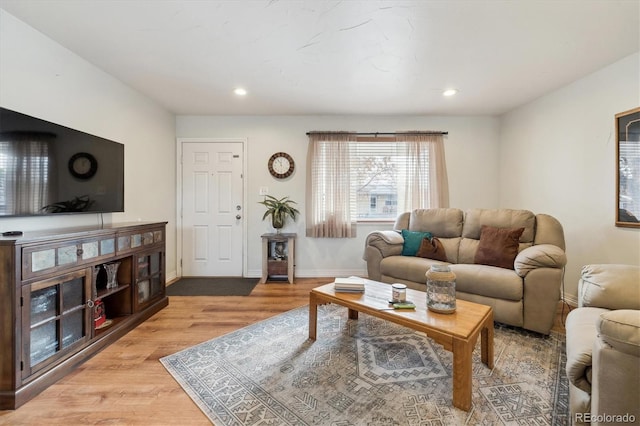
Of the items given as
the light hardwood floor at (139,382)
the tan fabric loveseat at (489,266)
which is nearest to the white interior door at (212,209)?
the light hardwood floor at (139,382)

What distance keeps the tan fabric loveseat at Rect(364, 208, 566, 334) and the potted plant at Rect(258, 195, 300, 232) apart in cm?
122

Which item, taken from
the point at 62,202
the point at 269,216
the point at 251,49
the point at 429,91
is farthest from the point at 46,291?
the point at 429,91

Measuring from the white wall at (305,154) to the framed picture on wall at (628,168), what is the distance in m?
1.47

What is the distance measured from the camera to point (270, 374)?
1.57m

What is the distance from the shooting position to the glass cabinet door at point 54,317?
1.41m

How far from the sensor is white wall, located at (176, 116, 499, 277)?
12.0 feet

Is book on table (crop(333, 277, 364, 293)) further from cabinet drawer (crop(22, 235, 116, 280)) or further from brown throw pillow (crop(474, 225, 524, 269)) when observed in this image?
cabinet drawer (crop(22, 235, 116, 280))

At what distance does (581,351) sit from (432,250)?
1.79 m

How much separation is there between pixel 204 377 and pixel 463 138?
13.2ft

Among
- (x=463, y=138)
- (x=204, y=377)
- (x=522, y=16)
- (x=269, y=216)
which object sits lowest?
(x=204, y=377)

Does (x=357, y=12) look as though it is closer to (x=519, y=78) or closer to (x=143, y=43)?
(x=143, y=43)

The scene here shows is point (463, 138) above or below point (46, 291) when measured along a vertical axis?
above

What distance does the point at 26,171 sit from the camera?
1.65 metres

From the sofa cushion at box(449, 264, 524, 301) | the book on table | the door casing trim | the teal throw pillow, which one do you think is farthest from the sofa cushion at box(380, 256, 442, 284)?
the door casing trim
